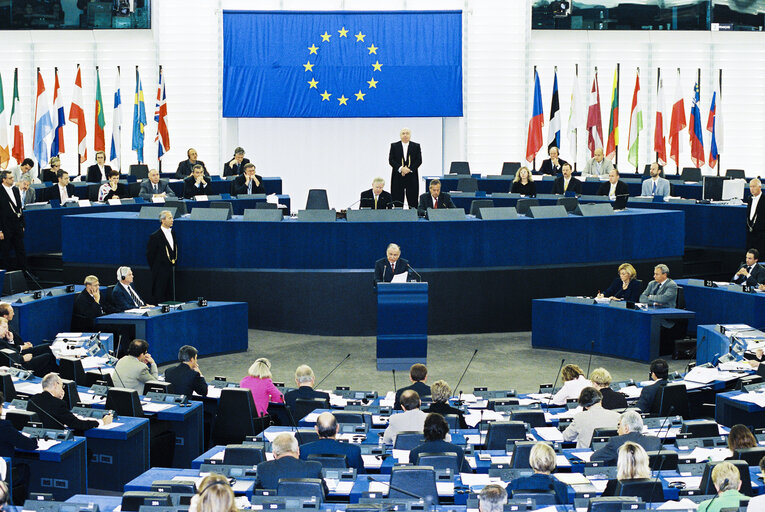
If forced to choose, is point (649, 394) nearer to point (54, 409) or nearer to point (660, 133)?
point (54, 409)

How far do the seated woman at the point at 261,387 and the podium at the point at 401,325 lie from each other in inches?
144

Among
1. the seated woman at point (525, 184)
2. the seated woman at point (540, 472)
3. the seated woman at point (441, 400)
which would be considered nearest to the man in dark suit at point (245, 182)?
the seated woman at point (525, 184)

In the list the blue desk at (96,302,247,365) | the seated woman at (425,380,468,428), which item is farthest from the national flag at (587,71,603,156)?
the seated woman at (425,380,468,428)

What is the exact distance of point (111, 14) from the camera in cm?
2634

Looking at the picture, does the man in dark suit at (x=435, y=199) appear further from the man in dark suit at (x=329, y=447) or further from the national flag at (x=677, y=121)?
the man in dark suit at (x=329, y=447)

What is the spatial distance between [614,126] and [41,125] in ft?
41.0

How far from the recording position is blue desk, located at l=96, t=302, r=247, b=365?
46.5 ft

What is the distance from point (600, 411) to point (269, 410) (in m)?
3.39

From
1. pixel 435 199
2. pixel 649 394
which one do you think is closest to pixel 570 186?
pixel 435 199

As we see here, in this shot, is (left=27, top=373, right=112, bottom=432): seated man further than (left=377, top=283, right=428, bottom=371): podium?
No

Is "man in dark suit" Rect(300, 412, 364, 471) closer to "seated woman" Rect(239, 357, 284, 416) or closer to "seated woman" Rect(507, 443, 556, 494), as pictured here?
"seated woman" Rect(507, 443, 556, 494)

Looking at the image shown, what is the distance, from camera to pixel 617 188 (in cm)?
1941

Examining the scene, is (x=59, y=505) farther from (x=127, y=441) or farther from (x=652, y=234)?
(x=652, y=234)

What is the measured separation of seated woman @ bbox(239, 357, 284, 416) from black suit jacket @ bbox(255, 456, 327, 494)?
10.4 feet
